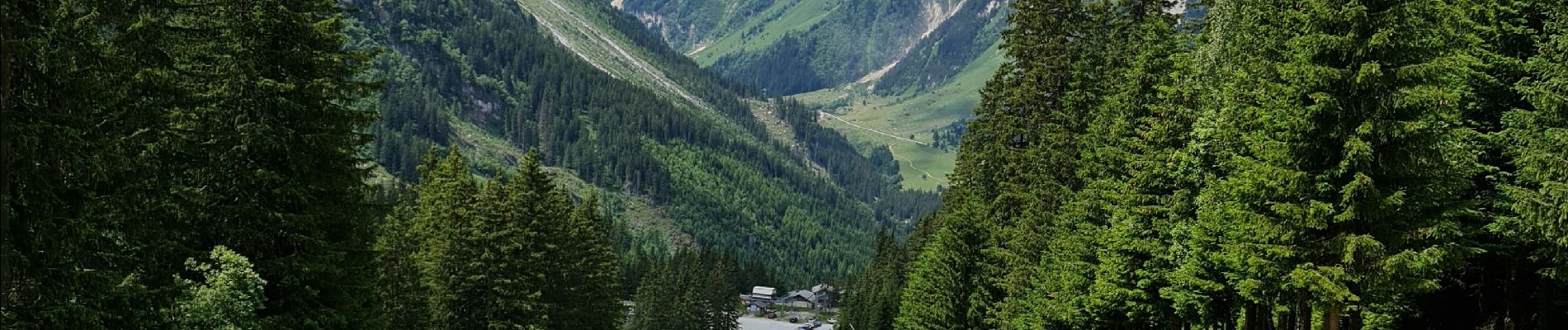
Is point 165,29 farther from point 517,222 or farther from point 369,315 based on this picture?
point 517,222

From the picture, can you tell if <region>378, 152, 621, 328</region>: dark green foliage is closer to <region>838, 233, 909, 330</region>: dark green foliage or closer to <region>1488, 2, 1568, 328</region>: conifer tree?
<region>1488, 2, 1568, 328</region>: conifer tree

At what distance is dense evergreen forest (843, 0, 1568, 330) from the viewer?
1884 centimetres

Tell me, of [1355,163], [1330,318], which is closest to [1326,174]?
[1355,163]

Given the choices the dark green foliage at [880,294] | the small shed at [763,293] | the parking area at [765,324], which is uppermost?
the dark green foliage at [880,294]

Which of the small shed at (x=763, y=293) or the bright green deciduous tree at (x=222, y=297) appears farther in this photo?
the small shed at (x=763, y=293)

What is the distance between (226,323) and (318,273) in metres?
2.71

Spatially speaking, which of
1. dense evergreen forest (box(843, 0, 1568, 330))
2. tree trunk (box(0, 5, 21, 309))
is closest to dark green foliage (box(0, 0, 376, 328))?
tree trunk (box(0, 5, 21, 309))

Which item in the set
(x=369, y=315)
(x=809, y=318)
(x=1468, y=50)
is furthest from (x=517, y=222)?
(x=809, y=318)

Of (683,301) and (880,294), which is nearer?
(880,294)

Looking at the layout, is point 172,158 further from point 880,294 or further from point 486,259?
point 880,294

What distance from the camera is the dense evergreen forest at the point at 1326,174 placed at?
18.8 m

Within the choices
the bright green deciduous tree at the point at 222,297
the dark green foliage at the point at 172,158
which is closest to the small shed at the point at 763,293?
the dark green foliage at the point at 172,158

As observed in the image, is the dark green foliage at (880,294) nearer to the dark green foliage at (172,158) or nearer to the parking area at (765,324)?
the parking area at (765,324)

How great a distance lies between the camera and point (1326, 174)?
19.3 meters
